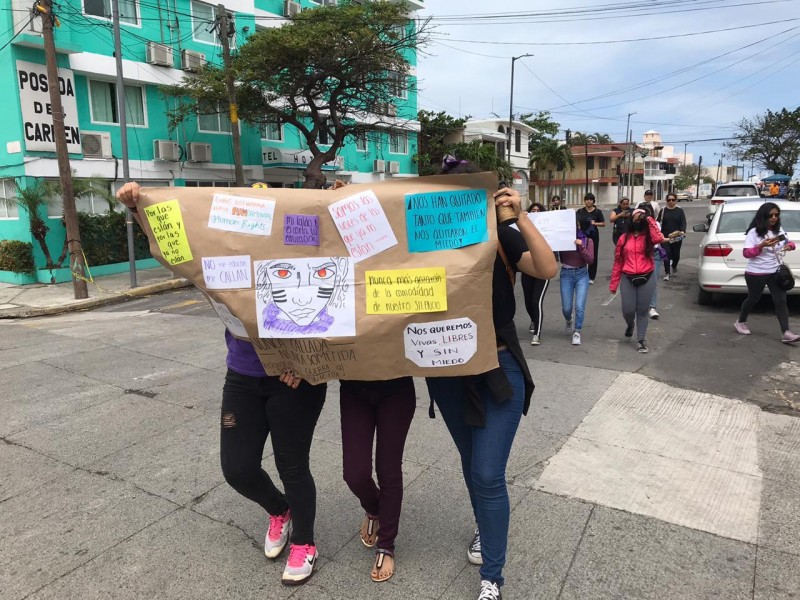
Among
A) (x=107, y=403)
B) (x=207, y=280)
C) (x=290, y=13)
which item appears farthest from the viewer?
(x=290, y=13)

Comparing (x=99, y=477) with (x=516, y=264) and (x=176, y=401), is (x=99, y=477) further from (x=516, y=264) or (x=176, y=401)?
(x=516, y=264)

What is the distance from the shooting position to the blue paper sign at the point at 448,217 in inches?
88.5

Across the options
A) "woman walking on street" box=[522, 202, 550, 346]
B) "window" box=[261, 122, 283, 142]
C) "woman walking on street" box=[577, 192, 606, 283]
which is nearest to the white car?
"woman walking on street" box=[577, 192, 606, 283]

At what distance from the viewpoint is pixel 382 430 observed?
101 inches

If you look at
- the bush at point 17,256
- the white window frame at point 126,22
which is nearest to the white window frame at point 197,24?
the white window frame at point 126,22

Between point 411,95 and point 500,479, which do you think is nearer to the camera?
point 500,479

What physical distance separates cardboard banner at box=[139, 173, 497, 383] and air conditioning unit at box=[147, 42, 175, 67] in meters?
18.3

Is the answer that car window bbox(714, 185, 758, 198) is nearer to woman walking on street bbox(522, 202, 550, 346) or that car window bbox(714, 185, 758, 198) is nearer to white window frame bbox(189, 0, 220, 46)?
woman walking on street bbox(522, 202, 550, 346)

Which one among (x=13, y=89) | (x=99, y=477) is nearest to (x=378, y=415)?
(x=99, y=477)

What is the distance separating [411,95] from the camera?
104 ft

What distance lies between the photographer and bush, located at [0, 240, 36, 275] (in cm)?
1513

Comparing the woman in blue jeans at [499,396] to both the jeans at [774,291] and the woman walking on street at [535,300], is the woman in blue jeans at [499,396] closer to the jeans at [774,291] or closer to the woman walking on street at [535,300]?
the woman walking on street at [535,300]

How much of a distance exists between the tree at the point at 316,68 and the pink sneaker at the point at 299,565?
1699 centimetres

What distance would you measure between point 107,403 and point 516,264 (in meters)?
4.37
